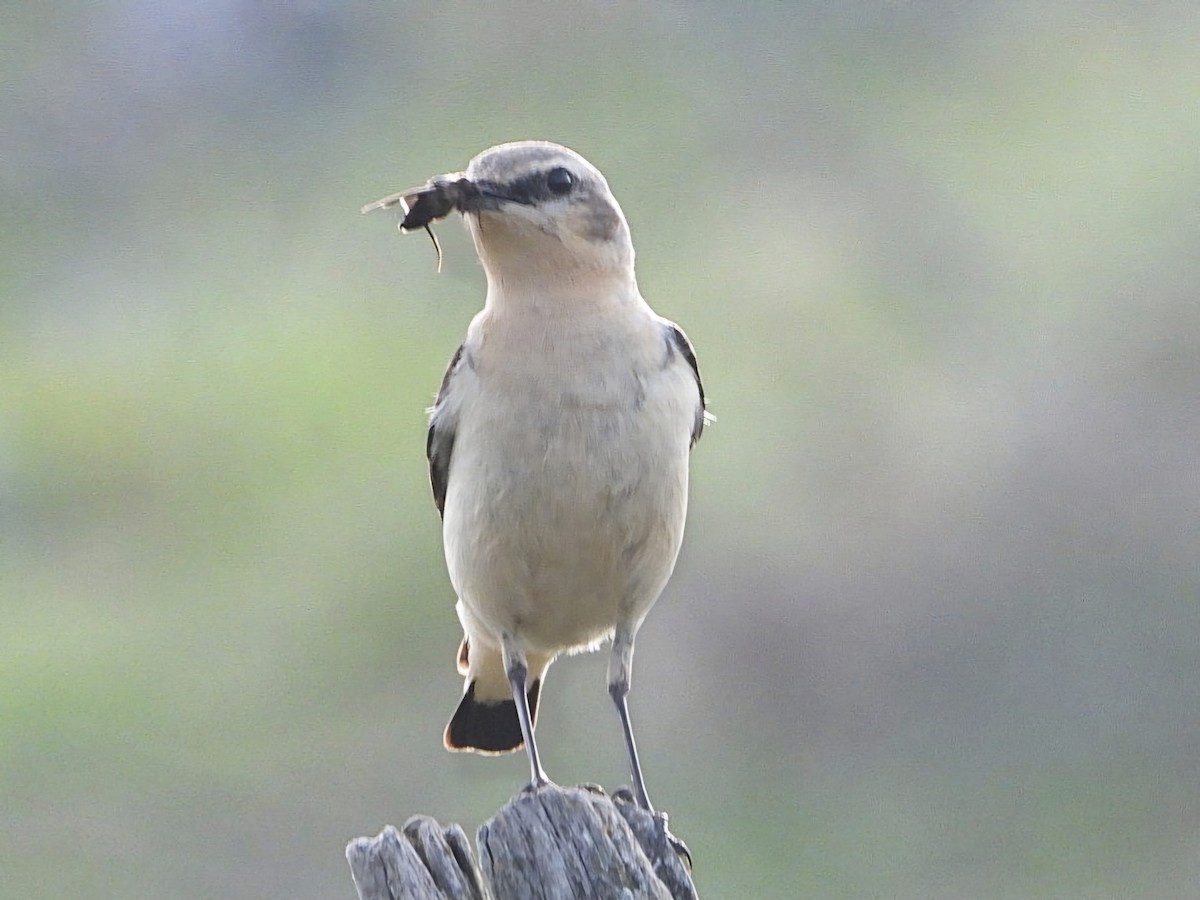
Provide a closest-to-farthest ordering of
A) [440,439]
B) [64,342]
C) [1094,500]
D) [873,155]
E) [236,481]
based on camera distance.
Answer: [440,439] → [1094,500] → [236,481] → [64,342] → [873,155]

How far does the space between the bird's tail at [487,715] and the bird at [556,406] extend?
860 millimetres

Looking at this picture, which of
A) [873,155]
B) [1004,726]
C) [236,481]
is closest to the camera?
[1004,726]

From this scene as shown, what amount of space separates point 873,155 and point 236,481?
26.0ft

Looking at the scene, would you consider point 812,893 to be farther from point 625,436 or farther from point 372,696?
point 625,436

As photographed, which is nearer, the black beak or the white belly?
the black beak

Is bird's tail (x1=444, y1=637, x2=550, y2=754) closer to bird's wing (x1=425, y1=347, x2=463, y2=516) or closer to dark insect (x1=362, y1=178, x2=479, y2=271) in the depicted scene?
bird's wing (x1=425, y1=347, x2=463, y2=516)

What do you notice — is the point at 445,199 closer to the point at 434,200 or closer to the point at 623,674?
the point at 434,200

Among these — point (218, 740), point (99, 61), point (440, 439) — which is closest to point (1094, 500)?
point (218, 740)

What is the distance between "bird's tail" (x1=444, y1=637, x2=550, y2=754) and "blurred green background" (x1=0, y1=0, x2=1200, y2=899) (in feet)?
18.2

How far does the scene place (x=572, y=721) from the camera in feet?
41.4

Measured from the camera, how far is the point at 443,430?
18.6ft

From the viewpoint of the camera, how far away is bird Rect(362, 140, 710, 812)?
205 inches

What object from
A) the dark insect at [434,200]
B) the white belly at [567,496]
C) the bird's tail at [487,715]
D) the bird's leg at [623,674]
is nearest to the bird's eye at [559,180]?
the dark insect at [434,200]

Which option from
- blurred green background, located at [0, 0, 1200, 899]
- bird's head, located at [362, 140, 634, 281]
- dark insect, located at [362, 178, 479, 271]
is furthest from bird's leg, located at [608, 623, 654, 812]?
blurred green background, located at [0, 0, 1200, 899]
